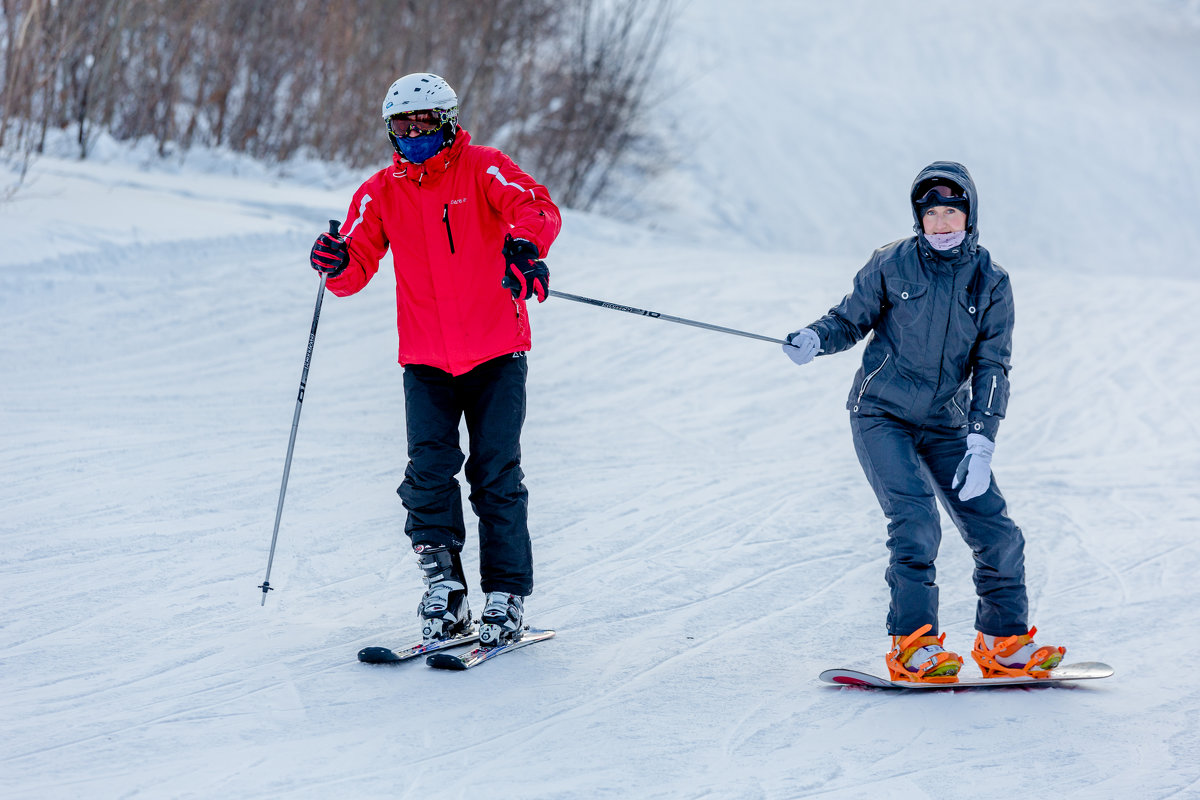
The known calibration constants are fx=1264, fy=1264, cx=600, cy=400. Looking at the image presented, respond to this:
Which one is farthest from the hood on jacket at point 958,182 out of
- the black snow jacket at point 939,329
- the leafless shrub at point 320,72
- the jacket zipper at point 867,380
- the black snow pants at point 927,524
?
the leafless shrub at point 320,72

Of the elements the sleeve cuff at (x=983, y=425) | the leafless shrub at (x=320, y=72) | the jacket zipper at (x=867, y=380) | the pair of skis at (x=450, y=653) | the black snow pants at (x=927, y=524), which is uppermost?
the leafless shrub at (x=320, y=72)

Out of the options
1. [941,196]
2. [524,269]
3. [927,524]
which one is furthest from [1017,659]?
[524,269]

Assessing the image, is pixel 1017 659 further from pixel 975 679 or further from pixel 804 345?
pixel 804 345

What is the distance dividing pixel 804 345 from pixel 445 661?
1.50 meters

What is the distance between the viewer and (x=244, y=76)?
55.0 ft

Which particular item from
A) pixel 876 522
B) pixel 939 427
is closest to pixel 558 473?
pixel 876 522

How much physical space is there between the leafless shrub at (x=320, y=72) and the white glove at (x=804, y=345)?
798 centimetres

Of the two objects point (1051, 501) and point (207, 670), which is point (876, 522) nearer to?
point (1051, 501)

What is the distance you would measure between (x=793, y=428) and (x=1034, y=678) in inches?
174

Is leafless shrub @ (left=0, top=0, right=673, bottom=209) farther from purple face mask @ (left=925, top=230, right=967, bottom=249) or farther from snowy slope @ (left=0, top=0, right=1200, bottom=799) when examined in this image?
purple face mask @ (left=925, top=230, right=967, bottom=249)

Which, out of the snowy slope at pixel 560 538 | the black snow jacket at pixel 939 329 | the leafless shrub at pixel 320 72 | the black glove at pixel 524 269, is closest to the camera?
the snowy slope at pixel 560 538

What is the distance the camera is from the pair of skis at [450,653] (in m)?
3.91

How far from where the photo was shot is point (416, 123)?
388cm

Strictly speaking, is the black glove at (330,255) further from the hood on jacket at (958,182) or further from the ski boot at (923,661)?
the ski boot at (923,661)
